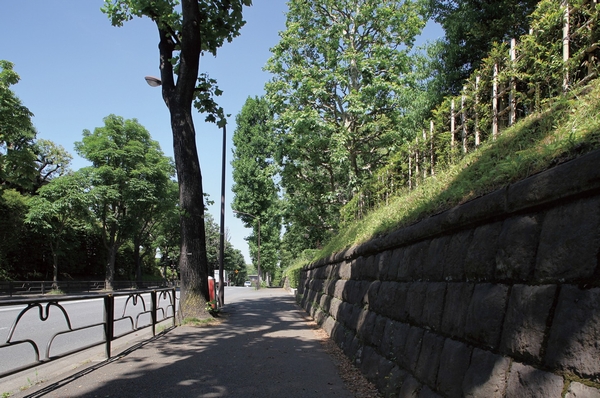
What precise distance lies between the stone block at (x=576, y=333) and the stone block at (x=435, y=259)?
1536 mm

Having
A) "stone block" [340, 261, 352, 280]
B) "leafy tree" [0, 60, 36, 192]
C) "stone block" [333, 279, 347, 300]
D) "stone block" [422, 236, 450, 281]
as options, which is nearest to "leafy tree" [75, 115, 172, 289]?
"leafy tree" [0, 60, 36, 192]

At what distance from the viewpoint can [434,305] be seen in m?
3.74

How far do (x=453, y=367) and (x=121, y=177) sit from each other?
126 ft

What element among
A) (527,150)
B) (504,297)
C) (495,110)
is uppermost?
(495,110)

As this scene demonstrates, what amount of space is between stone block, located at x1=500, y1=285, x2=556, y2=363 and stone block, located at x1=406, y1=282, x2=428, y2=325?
1371 mm

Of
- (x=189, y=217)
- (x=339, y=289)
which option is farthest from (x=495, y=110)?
(x=189, y=217)

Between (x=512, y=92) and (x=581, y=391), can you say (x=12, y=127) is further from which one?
(x=581, y=391)

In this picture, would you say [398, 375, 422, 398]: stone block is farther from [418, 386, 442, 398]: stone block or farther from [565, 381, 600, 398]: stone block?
[565, 381, 600, 398]: stone block

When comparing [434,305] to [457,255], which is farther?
[434,305]

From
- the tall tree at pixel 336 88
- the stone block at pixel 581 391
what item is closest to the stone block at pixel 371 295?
the stone block at pixel 581 391

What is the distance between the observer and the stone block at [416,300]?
158 inches

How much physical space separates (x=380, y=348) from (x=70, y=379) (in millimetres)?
3953

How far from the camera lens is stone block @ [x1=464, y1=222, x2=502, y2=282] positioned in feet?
9.75

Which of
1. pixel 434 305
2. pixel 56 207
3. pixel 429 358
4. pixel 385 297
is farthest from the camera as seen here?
pixel 56 207
